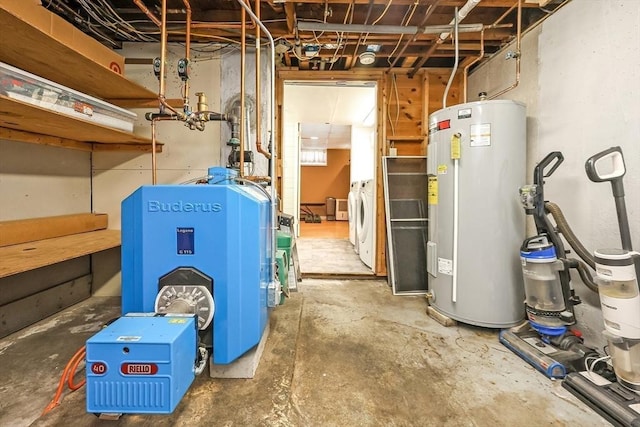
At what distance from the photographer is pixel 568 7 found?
196cm

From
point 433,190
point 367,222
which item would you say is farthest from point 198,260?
point 367,222

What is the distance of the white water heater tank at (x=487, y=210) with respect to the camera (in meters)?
2.02

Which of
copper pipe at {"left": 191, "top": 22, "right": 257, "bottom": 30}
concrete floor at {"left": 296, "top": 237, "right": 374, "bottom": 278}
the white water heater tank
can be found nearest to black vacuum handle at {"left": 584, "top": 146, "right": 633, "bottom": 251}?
the white water heater tank

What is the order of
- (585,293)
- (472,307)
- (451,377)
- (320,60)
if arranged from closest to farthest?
(451,377) < (585,293) < (472,307) < (320,60)

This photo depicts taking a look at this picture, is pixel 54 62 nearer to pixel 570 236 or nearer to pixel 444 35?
pixel 444 35

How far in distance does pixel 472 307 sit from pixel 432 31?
2232 mm

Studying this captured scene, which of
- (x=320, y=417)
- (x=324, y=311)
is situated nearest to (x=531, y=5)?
(x=324, y=311)

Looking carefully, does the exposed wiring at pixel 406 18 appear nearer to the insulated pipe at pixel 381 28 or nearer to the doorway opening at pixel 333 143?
the insulated pipe at pixel 381 28

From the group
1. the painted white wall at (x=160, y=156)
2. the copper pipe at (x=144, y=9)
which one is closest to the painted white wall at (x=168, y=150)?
the painted white wall at (x=160, y=156)

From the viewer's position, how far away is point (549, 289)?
171cm

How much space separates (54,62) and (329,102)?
3242mm

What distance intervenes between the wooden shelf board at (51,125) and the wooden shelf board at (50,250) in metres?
0.83

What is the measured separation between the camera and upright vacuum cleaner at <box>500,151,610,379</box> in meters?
1.70

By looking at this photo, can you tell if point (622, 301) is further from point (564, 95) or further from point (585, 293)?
point (564, 95)
